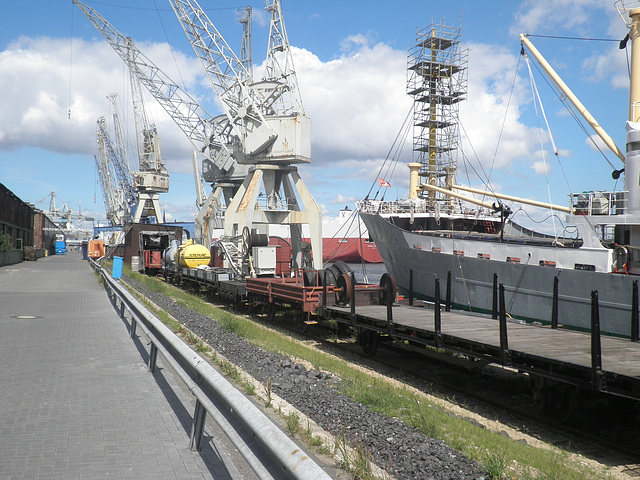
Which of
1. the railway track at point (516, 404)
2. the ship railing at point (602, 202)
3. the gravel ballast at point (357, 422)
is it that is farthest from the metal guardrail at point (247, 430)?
the ship railing at point (602, 202)

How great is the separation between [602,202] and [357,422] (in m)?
17.2

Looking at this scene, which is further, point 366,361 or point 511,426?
point 366,361

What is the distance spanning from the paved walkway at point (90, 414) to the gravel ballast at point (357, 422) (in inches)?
63.2

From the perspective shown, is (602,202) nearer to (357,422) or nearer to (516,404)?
(516,404)

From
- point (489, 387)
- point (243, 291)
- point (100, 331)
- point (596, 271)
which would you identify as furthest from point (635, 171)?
point (100, 331)

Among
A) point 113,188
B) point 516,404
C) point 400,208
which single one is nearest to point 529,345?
point 516,404

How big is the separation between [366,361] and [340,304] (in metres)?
2.10

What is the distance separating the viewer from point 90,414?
682 centimetres

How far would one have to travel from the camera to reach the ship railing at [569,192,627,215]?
19656 mm

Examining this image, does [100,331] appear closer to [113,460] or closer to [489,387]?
[113,460]

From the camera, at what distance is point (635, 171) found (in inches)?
753

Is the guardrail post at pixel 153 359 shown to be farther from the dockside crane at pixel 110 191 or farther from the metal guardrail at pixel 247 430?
the dockside crane at pixel 110 191

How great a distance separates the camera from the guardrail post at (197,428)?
5434 mm

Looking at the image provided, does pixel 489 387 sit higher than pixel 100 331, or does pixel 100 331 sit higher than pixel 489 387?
pixel 100 331
